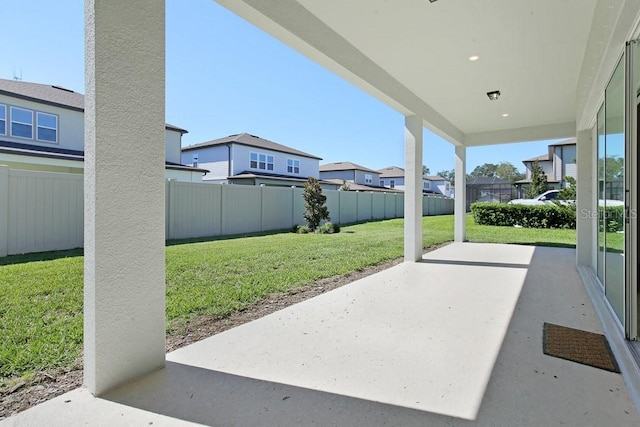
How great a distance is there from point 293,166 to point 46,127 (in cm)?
1394

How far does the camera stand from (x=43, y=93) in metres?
13.0

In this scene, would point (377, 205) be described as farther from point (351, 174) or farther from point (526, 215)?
point (351, 174)

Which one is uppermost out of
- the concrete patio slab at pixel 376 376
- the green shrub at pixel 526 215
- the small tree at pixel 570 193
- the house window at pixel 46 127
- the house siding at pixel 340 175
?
the house siding at pixel 340 175

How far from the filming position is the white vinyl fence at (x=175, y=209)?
676 centimetres

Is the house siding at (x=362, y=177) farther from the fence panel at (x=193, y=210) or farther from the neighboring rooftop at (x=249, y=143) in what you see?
the fence panel at (x=193, y=210)

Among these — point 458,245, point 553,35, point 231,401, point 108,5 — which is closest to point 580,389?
point 231,401

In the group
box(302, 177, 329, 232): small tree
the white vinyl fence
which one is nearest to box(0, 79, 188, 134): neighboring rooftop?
the white vinyl fence

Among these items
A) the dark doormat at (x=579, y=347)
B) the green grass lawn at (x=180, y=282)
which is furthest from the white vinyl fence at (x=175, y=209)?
the dark doormat at (x=579, y=347)

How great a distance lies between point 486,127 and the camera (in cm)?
909

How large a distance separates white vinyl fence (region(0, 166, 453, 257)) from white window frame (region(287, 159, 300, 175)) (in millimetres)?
6972

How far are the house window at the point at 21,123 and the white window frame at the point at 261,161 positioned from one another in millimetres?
10836

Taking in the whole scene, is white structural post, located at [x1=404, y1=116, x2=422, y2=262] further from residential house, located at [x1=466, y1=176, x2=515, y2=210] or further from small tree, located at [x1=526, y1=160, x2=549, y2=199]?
residential house, located at [x1=466, y1=176, x2=515, y2=210]

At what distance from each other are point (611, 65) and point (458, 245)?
21.7 feet

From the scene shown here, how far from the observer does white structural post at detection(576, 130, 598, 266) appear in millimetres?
6180
